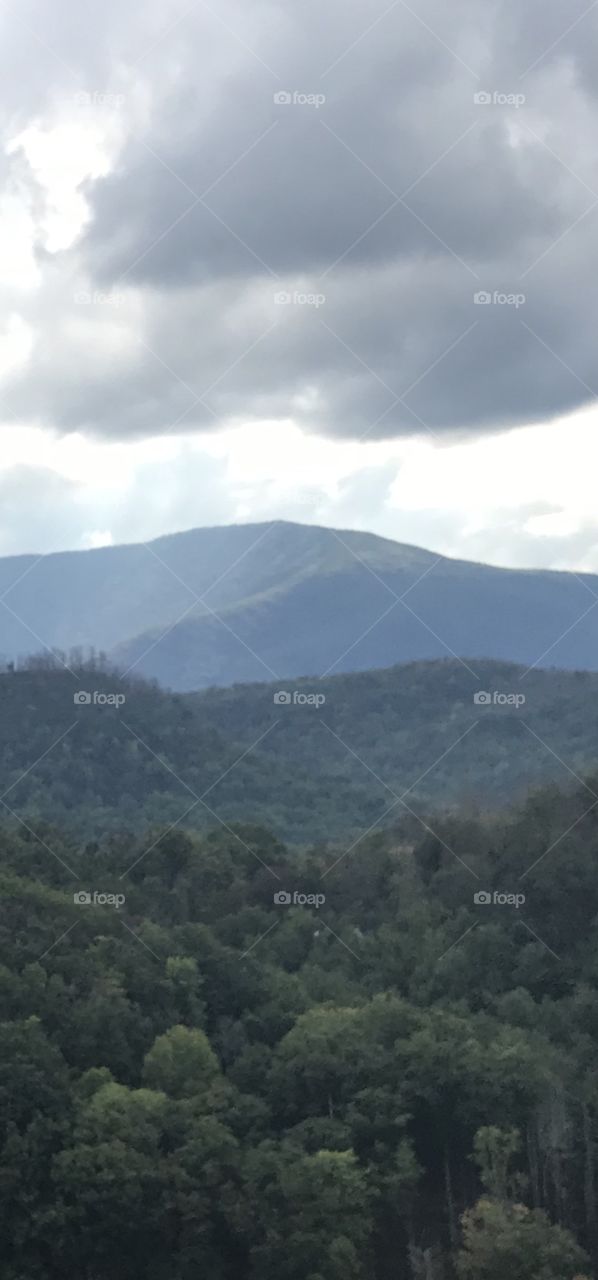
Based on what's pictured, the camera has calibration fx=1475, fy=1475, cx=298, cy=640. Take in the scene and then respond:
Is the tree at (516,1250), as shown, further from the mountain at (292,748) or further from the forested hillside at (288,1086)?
the mountain at (292,748)

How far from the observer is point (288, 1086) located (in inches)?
1154

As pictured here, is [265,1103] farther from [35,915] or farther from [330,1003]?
[35,915]

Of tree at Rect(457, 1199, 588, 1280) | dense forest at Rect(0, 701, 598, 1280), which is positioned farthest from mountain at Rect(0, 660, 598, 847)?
tree at Rect(457, 1199, 588, 1280)

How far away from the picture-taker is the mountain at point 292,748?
81.6 meters

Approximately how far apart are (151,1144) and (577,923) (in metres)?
17.0

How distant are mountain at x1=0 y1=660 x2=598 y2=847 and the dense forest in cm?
1847

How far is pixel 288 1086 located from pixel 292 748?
82.8 m

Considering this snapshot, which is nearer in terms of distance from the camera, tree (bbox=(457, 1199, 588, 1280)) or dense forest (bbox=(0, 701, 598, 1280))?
tree (bbox=(457, 1199, 588, 1280))

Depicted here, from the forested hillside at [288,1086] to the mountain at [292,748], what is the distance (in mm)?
18534

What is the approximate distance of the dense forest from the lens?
24672mm

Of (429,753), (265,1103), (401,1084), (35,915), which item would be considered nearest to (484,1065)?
(401,1084)

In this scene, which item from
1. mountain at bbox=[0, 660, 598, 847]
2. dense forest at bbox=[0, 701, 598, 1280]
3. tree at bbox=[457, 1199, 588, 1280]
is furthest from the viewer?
mountain at bbox=[0, 660, 598, 847]

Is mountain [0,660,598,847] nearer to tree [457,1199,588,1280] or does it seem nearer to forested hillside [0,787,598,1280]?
forested hillside [0,787,598,1280]

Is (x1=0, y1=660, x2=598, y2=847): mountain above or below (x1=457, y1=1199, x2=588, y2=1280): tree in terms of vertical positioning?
above
